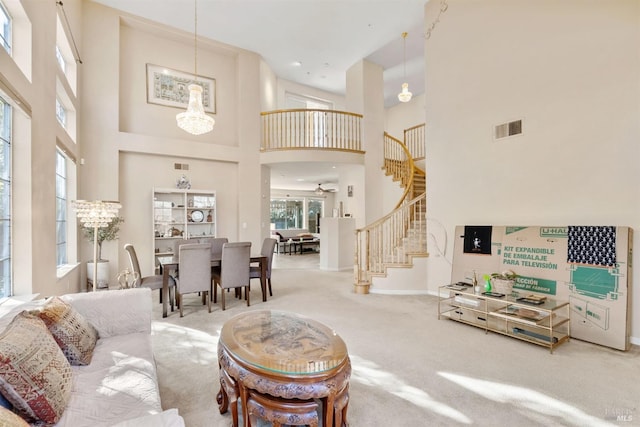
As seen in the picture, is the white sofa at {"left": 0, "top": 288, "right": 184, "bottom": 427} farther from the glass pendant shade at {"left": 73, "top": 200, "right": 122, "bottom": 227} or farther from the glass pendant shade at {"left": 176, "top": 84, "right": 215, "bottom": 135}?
the glass pendant shade at {"left": 176, "top": 84, "right": 215, "bottom": 135}

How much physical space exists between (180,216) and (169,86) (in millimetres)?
2738

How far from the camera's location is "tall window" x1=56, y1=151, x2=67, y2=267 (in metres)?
4.43

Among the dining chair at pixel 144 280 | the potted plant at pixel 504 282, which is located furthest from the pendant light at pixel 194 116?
the potted plant at pixel 504 282

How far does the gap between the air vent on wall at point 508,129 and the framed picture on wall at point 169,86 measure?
18.7ft

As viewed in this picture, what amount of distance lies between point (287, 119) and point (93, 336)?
604 cm

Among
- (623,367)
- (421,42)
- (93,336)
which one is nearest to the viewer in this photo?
(93,336)

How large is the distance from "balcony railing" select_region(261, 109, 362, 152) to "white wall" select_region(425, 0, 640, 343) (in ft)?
8.33

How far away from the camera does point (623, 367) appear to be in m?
2.56

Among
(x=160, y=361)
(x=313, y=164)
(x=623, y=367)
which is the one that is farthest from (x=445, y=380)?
(x=313, y=164)

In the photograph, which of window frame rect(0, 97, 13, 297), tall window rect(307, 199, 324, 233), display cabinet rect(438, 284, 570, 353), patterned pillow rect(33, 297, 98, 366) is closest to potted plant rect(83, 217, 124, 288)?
window frame rect(0, 97, 13, 297)

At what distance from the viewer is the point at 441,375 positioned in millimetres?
2453

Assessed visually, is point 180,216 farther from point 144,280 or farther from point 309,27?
point 309,27

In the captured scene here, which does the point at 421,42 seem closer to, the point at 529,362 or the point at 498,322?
the point at 498,322

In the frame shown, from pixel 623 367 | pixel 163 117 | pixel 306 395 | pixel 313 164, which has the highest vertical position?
pixel 163 117
